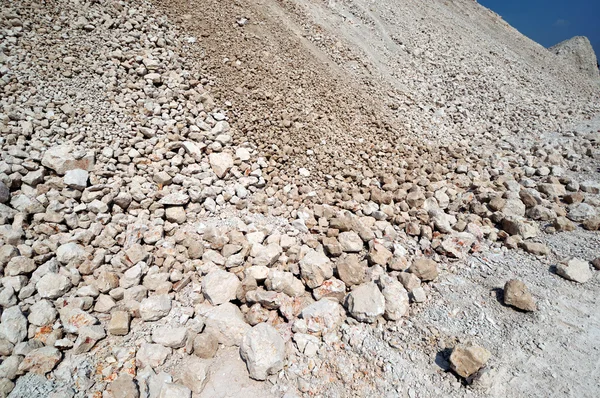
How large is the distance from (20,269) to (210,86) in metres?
3.75

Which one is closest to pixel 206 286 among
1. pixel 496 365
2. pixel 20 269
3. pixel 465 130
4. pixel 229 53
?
pixel 20 269

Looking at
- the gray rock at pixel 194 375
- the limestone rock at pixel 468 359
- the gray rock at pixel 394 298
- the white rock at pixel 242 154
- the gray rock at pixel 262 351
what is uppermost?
the limestone rock at pixel 468 359

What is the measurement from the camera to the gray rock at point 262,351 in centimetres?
266

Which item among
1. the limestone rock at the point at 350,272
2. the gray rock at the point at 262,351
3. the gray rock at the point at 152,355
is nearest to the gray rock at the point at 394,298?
the limestone rock at the point at 350,272

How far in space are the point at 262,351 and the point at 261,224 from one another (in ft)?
5.95

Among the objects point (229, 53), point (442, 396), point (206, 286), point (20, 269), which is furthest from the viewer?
point (229, 53)

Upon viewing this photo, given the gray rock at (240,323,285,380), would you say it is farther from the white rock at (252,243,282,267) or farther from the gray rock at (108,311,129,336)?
the gray rock at (108,311,129,336)

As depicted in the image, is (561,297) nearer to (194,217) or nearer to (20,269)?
(194,217)

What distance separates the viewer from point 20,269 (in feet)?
9.97

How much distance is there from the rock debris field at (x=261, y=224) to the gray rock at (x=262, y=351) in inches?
0.7

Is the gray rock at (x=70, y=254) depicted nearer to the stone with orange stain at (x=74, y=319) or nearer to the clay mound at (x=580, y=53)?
the stone with orange stain at (x=74, y=319)

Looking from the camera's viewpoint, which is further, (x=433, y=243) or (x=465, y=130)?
(x=465, y=130)

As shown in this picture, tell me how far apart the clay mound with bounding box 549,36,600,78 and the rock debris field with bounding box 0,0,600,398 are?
12477 millimetres

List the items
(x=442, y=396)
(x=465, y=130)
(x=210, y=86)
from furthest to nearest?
(x=465, y=130)
(x=210, y=86)
(x=442, y=396)
